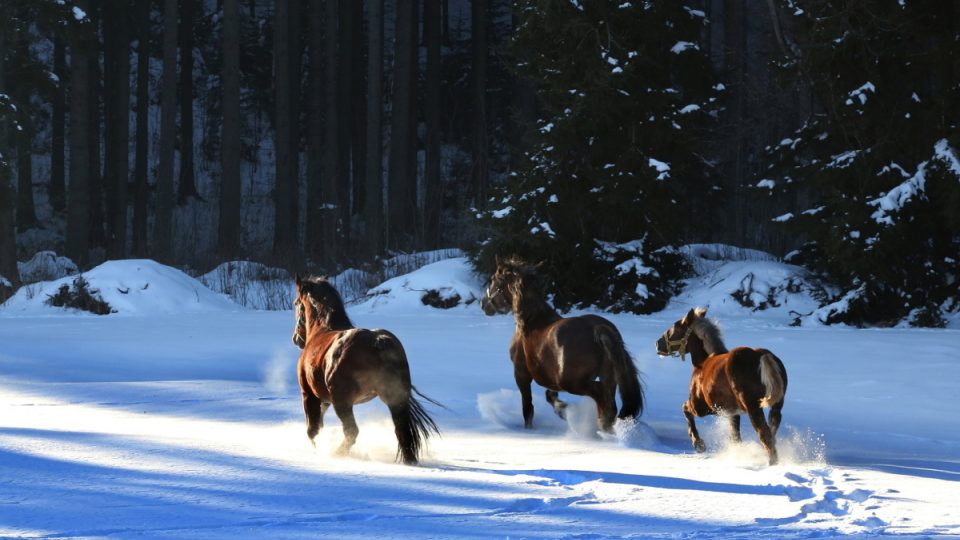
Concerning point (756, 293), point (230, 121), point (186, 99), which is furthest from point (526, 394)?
point (186, 99)

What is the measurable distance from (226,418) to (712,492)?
4.25 meters

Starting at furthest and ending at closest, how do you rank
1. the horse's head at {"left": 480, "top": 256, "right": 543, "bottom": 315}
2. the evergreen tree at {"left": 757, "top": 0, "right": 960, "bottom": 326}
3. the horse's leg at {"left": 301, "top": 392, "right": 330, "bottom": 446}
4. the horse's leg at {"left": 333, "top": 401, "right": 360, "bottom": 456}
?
the evergreen tree at {"left": 757, "top": 0, "right": 960, "bottom": 326} → the horse's head at {"left": 480, "top": 256, "right": 543, "bottom": 315} → the horse's leg at {"left": 301, "top": 392, "right": 330, "bottom": 446} → the horse's leg at {"left": 333, "top": 401, "right": 360, "bottom": 456}

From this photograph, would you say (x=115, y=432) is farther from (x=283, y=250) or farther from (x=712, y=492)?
(x=283, y=250)

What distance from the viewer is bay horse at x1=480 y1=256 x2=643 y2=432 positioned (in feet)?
25.9

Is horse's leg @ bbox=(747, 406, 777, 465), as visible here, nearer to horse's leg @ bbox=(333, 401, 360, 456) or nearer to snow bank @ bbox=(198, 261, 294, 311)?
horse's leg @ bbox=(333, 401, 360, 456)

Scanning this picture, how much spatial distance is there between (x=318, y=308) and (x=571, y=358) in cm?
200

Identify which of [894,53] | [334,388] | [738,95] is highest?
[738,95]

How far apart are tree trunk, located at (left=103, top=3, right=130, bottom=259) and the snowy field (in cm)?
2132

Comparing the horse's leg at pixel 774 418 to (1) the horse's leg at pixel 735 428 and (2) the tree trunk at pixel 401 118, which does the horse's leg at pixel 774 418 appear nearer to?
(1) the horse's leg at pixel 735 428

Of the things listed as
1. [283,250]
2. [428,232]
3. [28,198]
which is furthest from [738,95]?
[28,198]

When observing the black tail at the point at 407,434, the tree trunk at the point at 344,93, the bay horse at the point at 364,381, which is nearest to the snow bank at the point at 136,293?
the bay horse at the point at 364,381

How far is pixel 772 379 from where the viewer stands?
657cm

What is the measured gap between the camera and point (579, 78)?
18.2m

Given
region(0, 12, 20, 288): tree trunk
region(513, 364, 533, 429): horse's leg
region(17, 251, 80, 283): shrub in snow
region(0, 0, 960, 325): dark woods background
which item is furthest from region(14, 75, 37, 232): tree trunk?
region(513, 364, 533, 429): horse's leg
